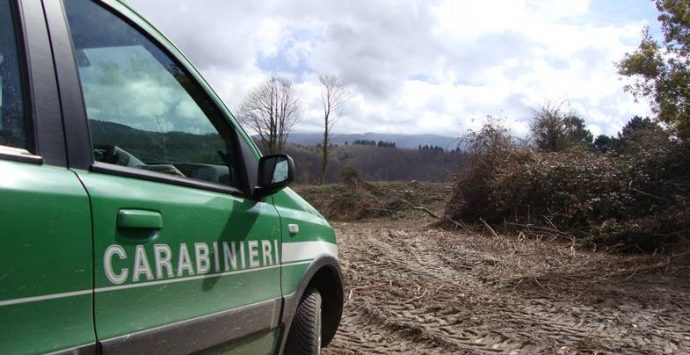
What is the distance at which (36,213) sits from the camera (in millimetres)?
1639

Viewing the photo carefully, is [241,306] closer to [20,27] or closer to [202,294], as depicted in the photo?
[202,294]

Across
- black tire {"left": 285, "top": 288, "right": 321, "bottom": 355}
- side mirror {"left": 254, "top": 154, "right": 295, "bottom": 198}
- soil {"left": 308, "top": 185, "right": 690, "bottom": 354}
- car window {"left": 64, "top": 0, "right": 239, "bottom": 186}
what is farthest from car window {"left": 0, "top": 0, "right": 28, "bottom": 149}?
soil {"left": 308, "top": 185, "right": 690, "bottom": 354}

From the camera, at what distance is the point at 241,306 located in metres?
2.65

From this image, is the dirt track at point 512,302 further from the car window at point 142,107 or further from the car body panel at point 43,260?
the car body panel at point 43,260

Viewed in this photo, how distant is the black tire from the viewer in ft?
10.9

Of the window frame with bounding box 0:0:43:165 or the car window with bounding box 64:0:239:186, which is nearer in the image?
the window frame with bounding box 0:0:43:165

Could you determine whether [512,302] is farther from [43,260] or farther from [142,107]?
[43,260]

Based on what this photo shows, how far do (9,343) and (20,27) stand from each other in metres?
0.92

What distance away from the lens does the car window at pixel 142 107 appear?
217cm

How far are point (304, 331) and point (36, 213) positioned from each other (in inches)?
78.0

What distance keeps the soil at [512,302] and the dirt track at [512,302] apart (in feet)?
0.04

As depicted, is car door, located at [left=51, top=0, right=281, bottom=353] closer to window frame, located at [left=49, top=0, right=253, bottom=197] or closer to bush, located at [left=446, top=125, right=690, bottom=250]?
window frame, located at [left=49, top=0, right=253, bottom=197]

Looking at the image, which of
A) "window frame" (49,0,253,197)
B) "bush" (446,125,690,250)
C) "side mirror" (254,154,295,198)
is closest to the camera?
"window frame" (49,0,253,197)

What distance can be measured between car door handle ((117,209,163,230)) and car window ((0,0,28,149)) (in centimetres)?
36
